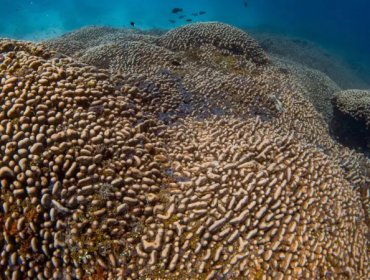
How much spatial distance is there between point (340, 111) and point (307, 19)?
56.5 meters

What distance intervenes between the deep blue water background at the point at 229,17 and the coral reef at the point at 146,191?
3673 centimetres

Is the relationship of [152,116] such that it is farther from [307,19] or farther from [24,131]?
[307,19]

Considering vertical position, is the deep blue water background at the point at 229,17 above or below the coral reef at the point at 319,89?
above

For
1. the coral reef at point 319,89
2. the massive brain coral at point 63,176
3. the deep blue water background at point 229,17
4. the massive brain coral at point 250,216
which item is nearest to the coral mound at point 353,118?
the coral reef at point 319,89

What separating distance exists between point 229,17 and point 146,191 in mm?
65495

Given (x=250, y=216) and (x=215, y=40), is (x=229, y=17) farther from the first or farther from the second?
(x=250, y=216)

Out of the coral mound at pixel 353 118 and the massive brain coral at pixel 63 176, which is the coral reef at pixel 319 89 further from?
the massive brain coral at pixel 63 176

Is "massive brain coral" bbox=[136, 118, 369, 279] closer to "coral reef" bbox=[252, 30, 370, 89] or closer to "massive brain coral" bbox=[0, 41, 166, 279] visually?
"massive brain coral" bbox=[0, 41, 166, 279]

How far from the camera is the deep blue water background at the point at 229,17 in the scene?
1645 inches

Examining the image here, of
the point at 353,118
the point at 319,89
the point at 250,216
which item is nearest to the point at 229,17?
the point at 319,89

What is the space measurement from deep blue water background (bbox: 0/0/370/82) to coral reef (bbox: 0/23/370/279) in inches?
1446

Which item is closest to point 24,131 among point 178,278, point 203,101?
point 178,278

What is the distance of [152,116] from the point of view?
401cm

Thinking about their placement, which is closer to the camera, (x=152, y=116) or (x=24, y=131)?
(x=24, y=131)
